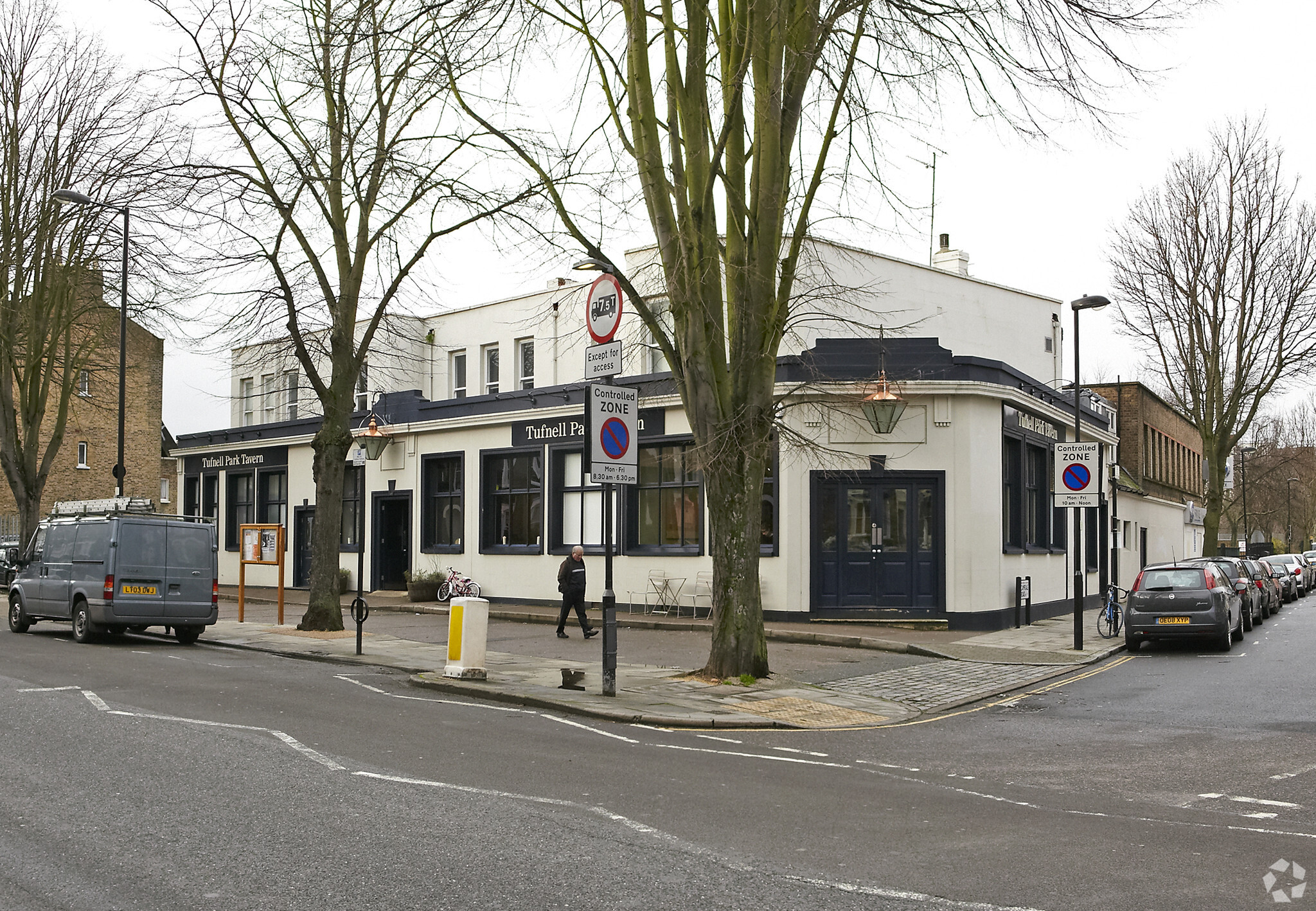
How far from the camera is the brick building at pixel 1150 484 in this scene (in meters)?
38.3

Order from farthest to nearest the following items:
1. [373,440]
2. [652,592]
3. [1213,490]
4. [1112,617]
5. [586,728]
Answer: [1213,490]
[373,440]
[652,592]
[1112,617]
[586,728]

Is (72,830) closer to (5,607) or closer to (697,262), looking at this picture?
(697,262)

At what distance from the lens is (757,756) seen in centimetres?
970

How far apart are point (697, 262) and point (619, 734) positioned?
19.1 feet

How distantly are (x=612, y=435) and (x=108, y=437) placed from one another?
4630 centimetres

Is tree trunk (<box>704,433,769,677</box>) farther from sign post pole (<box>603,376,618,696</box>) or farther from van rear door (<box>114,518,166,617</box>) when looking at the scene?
van rear door (<box>114,518,166,617</box>)

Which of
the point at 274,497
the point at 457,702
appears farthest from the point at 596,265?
the point at 274,497

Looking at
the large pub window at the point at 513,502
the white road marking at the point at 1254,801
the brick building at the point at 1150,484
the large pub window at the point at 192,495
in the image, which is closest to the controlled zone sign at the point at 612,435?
the white road marking at the point at 1254,801

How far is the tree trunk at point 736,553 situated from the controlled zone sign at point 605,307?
2.08 meters

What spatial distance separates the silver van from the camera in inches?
728

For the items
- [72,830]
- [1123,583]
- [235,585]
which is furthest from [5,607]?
[1123,583]

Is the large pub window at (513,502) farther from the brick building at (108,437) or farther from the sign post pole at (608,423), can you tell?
the brick building at (108,437)

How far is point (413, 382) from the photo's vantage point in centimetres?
3547

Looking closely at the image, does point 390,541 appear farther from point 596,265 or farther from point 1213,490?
point 1213,490
